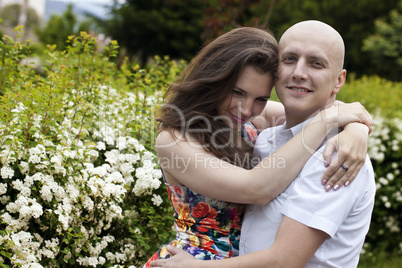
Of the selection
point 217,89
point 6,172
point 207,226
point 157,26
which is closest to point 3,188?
point 6,172

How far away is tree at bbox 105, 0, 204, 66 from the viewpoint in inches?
856

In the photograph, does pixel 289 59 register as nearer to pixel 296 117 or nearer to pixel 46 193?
pixel 296 117

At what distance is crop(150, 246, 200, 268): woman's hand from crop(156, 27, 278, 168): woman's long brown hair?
0.52m

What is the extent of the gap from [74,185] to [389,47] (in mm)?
21780

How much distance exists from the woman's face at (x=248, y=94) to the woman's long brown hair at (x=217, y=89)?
0.08 ft

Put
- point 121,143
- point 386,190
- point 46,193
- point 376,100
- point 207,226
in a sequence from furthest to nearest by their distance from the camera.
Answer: point 376,100 < point 386,190 < point 121,143 < point 46,193 < point 207,226

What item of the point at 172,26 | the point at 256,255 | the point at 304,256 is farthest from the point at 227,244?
the point at 172,26

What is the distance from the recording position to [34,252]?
2391 millimetres

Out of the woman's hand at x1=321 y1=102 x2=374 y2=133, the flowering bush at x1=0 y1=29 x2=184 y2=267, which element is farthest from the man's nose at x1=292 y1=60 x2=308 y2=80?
the flowering bush at x1=0 y1=29 x2=184 y2=267

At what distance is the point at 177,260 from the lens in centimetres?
216

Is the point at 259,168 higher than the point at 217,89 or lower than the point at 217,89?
lower

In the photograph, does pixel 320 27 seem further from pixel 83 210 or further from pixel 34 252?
pixel 34 252

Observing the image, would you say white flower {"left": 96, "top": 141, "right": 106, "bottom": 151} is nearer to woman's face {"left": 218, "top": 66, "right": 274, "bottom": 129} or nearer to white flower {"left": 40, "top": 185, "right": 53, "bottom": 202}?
white flower {"left": 40, "top": 185, "right": 53, "bottom": 202}

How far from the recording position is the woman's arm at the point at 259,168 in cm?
199
